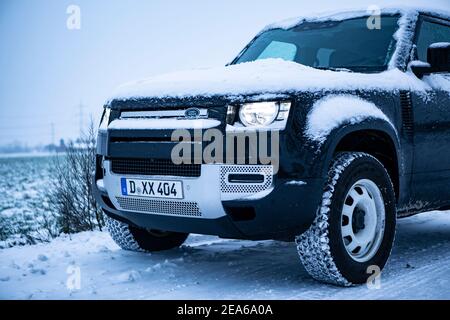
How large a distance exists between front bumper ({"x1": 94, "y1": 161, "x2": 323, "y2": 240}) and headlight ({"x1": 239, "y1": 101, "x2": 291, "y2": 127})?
27cm

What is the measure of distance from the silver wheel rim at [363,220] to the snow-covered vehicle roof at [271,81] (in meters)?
0.68

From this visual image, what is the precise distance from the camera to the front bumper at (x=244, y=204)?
9.54 feet

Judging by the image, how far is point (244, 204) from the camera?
9.61 feet

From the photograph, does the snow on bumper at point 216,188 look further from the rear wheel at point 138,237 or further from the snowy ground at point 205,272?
the rear wheel at point 138,237

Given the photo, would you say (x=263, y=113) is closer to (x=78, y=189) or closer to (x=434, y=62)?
(x=434, y=62)

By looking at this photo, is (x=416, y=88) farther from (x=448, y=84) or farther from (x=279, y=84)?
(x=279, y=84)

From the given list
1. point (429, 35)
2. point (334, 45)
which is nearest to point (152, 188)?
point (334, 45)

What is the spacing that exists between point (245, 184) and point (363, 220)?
92 centimetres

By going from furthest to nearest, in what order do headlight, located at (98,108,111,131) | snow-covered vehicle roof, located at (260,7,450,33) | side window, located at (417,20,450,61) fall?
snow-covered vehicle roof, located at (260,7,450,33) < side window, located at (417,20,450,61) < headlight, located at (98,108,111,131)

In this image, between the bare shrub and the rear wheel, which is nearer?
the rear wheel

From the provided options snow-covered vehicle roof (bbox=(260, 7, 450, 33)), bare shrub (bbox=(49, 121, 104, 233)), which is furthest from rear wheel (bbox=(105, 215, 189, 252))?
bare shrub (bbox=(49, 121, 104, 233))

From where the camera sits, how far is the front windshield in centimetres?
403

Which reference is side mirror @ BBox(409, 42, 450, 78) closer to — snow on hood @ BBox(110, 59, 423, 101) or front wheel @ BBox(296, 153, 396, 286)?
snow on hood @ BBox(110, 59, 423, 101)
